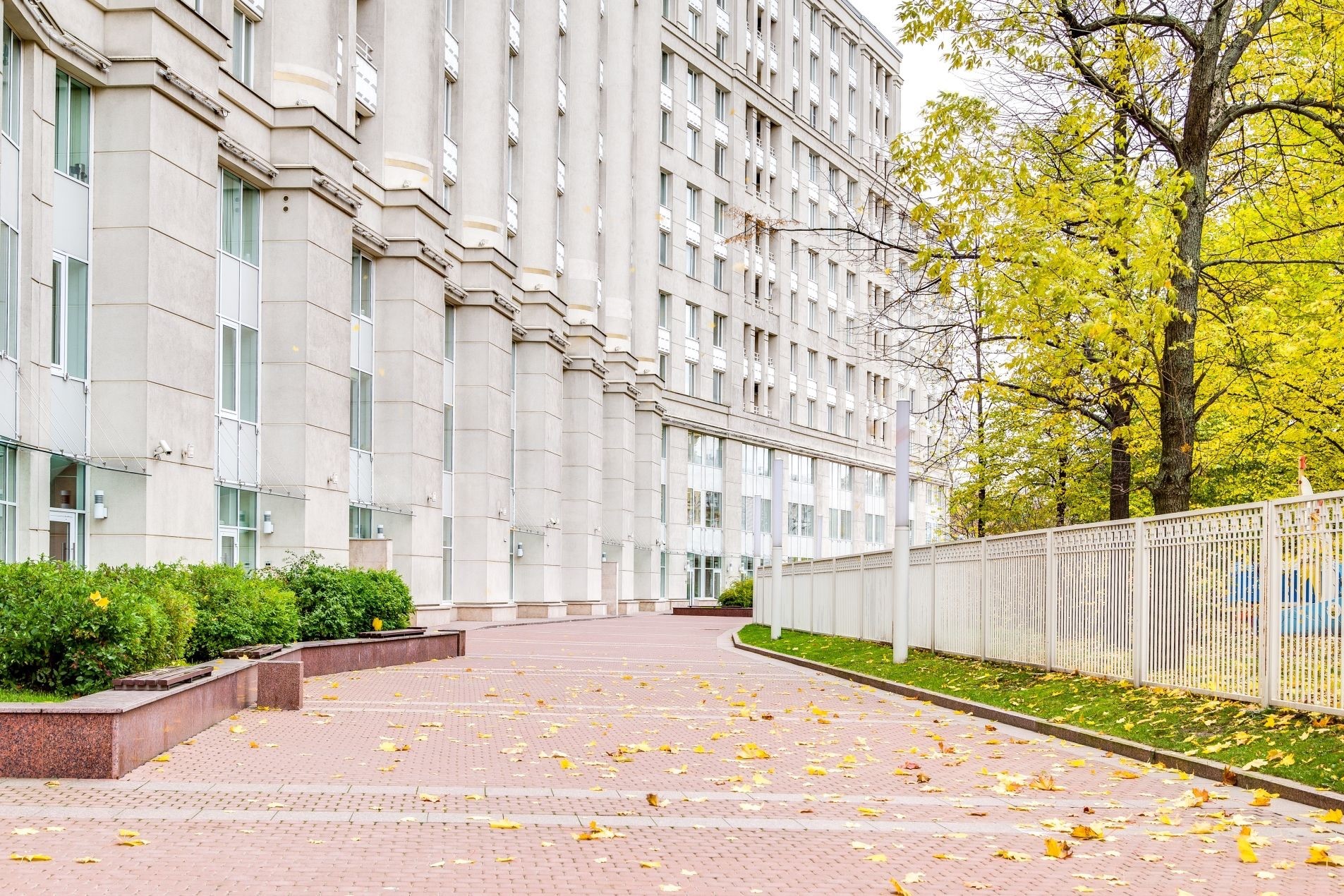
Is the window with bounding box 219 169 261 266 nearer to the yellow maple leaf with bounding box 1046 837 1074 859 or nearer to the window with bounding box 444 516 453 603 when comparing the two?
the window with bounding box 444 516 453 603

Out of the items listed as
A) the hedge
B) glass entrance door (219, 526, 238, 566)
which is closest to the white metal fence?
the hedge

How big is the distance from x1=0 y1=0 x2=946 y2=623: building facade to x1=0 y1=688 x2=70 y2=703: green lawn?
8.47 metres

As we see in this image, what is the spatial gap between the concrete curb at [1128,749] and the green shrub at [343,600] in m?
7.60

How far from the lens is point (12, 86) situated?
19234mm

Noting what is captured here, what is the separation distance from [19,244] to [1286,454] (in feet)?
64.3

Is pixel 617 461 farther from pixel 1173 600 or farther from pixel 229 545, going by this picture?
pixel 1173 600

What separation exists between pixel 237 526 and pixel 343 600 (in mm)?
6296

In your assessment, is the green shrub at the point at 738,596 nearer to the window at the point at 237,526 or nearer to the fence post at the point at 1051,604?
the window at the point at 237,526

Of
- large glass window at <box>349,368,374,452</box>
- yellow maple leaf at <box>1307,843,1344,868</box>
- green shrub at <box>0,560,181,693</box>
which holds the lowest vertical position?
yellow maple leaf at <box>1307,843,1344,868</box>

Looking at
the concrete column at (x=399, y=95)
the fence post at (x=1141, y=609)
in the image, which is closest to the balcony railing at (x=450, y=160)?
the concrete column at (x=399, y=95)

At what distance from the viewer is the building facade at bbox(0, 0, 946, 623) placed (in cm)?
2147

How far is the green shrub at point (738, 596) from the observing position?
206 feet

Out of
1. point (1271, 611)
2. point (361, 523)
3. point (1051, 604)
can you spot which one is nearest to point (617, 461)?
point (361, 523)

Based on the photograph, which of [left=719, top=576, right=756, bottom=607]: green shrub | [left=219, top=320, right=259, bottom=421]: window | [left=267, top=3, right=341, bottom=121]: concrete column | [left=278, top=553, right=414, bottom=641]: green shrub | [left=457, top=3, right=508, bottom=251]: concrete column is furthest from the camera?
[left=719, top=576, right=756, bottom=607]: green shrub
